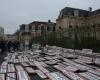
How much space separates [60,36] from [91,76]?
19289 millimetres

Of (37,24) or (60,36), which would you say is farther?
(37,24)

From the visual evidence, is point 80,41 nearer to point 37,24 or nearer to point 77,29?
point 77,29

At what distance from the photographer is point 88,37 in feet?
65.7

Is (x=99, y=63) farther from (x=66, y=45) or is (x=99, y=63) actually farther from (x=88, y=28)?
(x=66, y=45)

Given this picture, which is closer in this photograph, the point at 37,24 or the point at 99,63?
the point at 99,63

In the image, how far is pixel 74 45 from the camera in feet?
73.6

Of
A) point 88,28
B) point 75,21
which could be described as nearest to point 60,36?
point 88,28

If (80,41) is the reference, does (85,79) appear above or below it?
below

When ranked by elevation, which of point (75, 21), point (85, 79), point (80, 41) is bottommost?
point (85, 79)

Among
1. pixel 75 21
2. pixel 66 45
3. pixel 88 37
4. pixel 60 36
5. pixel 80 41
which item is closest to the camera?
pixel 88 37

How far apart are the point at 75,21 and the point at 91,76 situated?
168 feet

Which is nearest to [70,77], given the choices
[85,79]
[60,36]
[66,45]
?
[85,79]

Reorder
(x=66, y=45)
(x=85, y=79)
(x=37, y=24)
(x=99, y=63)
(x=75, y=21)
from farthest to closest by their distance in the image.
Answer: (x=37, y=24) → (x=75, y=21) → (x=66, y=45) → (x=99, y=63) → (x=85, y=79)

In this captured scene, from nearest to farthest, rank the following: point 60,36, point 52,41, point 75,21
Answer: point 60,36 < point 52,41 < point 75,21
